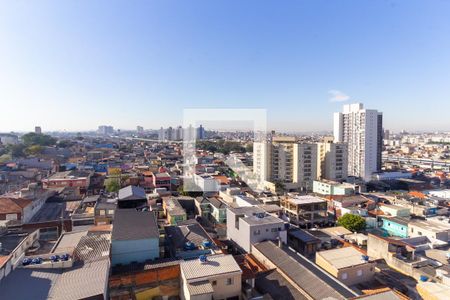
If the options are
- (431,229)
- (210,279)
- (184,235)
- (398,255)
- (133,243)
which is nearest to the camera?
(210,279)

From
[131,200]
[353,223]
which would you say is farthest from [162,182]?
[353,223]

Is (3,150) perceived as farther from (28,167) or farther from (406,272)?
(406,272)

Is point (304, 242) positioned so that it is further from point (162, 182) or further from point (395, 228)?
point (162, 182)

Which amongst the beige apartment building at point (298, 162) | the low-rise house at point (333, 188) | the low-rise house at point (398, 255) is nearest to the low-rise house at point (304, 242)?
the low-rise house at point (398, 255)

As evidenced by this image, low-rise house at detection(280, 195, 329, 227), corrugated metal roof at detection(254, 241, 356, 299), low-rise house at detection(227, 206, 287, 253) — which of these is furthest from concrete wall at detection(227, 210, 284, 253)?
low-rise house at detection(280, 195, 329, 227)

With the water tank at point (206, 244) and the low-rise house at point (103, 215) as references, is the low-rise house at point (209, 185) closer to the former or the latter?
the low-rise house at point (103, 215)

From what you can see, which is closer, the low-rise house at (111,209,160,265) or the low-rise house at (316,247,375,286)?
the low-rise house at (111,209,160,265)

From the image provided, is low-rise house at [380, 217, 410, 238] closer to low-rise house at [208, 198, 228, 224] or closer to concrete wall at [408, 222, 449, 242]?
concrete wall at [408, 222, 449, 242]
